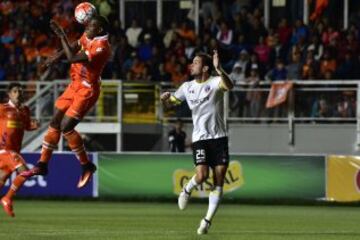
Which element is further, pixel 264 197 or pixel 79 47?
pixel 264 197

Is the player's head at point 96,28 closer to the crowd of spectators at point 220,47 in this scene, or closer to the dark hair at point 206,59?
the dark hair at point 206,59

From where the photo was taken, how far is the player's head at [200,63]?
18.2m

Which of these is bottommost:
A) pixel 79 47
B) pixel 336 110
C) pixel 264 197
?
pixel 264 197

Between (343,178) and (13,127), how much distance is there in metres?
8.98

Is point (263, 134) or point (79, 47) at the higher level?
point (79, 47)

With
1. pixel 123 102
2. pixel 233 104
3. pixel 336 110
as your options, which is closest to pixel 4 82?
pixel 123 102

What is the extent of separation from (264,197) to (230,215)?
4.93 meters

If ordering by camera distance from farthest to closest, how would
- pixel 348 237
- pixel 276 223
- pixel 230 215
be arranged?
pixel 230 215, pixel 276 223, pixel 348 237

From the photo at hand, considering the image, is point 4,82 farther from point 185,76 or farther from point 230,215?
point 230,215

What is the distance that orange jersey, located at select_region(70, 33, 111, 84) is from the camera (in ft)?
59.9

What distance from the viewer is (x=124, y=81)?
1276 inches

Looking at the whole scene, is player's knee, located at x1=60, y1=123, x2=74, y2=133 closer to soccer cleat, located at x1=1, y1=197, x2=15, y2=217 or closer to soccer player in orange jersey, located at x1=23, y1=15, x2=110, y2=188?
soccer player in orange jersey, located at x1=23, y1=15, x2=110, y2=188

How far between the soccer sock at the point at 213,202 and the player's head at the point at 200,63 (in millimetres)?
1742

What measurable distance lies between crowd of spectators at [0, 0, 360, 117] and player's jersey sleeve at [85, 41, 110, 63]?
13.2 meters
